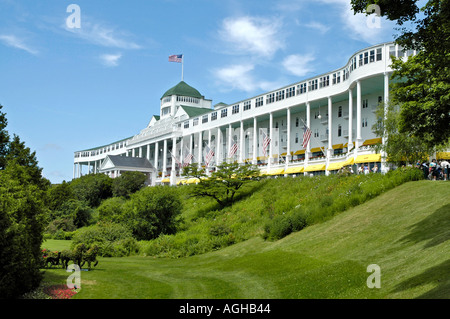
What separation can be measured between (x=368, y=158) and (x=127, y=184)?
1772 inches

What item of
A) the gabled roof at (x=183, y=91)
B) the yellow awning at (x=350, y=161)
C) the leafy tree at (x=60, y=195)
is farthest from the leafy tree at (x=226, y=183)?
the gabled roof at (x=183, y=91)

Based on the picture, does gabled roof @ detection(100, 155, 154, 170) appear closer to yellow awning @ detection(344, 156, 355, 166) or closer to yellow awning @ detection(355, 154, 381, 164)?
yellow awning @ detection(344, 156, 355, 166)

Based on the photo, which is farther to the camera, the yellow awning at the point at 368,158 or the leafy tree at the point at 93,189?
the leafy tree at the point at 93,189

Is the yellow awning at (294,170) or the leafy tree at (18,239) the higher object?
the yellow awning at (294,170)

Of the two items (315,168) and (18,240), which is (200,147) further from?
(18,240)

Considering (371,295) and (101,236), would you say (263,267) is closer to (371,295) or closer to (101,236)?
(371,295)

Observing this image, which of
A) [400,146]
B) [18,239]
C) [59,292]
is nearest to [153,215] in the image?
[400,146]

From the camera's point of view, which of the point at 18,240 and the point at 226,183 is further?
the point at 226,183

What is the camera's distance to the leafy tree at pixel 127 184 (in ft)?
254

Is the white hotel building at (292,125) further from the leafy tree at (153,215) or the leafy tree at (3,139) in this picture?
the leafy tree at (3,139)

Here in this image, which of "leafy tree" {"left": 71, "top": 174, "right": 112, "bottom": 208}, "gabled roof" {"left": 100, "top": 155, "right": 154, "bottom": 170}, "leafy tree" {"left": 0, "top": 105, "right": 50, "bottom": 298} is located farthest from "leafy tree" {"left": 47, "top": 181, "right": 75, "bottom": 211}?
"leafy tree" {"left": 0, "top": 105, "right": 50, "bottom": 298}

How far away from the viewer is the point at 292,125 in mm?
72438
